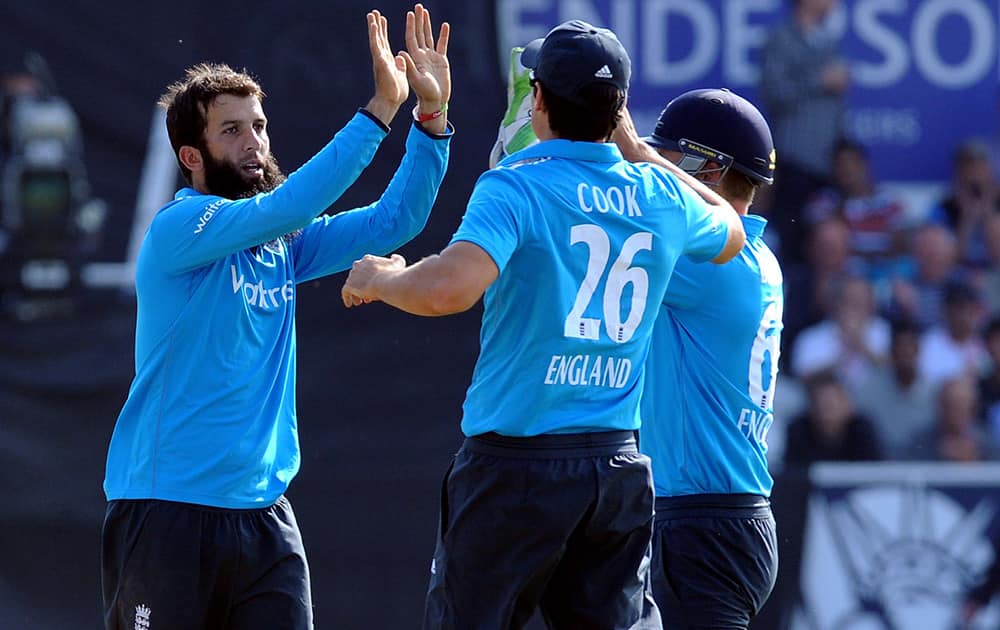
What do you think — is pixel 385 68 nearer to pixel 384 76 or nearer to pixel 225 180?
pixel 384 76

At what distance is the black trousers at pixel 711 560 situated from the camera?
147 inches

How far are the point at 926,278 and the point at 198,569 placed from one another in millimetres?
3997

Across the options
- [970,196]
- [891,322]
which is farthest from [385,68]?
[970,196]

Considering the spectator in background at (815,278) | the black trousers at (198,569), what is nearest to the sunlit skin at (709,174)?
the black trousers at (198,569)

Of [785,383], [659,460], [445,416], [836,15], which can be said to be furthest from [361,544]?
[836,15]

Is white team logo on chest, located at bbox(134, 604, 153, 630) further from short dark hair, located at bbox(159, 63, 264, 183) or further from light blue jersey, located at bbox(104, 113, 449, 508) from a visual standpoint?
short dark hair, located at bbox(159, 63, 264, 183)

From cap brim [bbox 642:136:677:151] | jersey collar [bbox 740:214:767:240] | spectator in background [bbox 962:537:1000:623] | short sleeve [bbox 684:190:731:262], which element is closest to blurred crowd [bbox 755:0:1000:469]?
spectator in background [bbox 962:537:1000:623]

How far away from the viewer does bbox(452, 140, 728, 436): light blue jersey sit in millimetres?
3176

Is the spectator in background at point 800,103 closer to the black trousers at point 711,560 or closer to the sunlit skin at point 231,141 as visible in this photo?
the black trousers at point 711,560

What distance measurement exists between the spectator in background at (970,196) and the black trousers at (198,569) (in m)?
3.89

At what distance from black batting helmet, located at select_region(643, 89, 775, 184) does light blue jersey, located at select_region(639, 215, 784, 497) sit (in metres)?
0.26

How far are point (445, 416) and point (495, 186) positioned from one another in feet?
10.4

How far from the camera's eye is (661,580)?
12.4 ft

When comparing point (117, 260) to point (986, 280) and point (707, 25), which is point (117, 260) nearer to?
point (707, 25)
